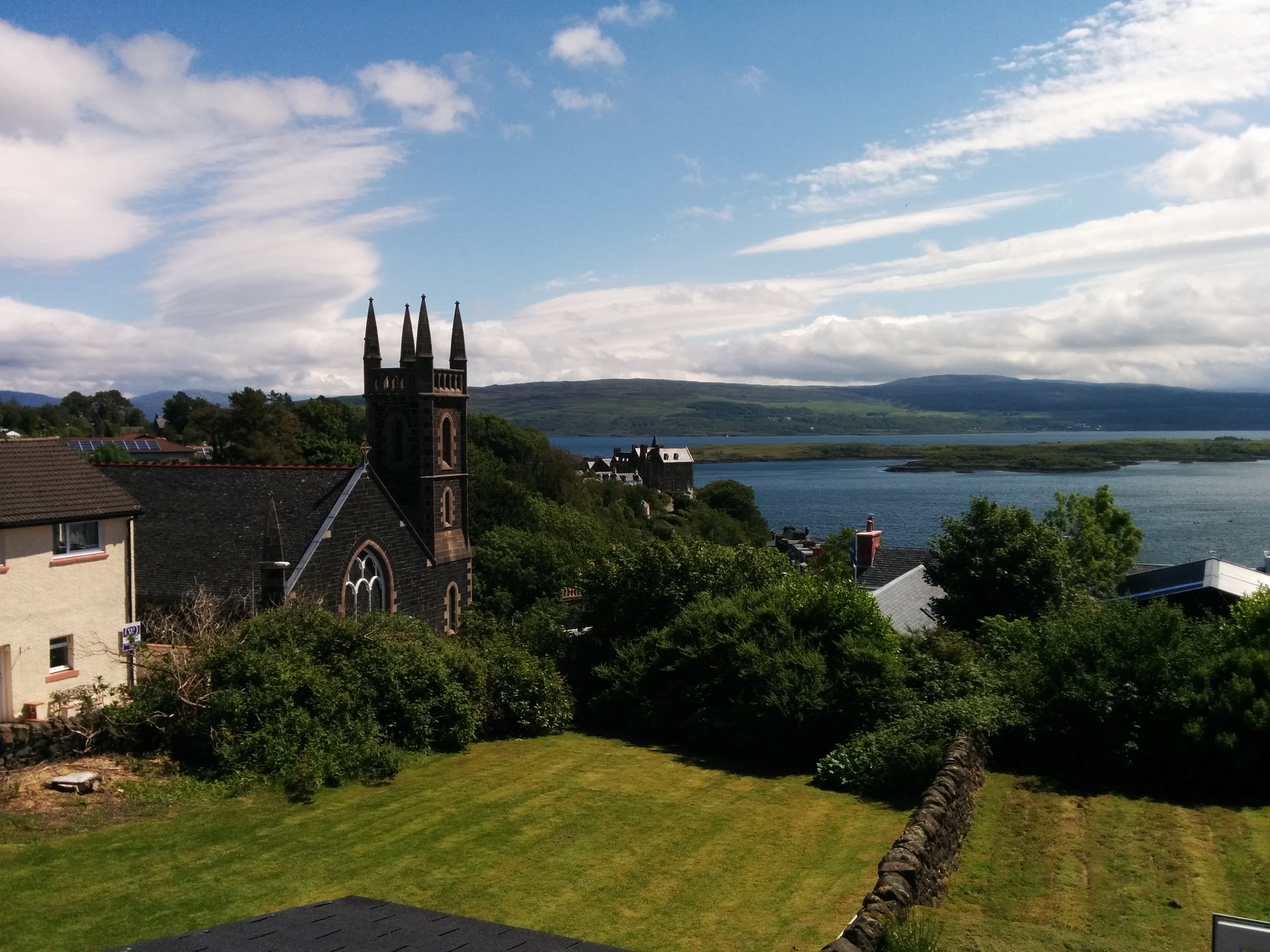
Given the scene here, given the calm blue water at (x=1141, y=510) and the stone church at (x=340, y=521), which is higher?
the stone church at (x=340, y=521)

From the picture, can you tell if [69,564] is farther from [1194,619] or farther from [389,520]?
[1194,619]

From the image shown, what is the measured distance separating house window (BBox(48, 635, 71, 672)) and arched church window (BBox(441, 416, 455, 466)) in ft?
64.4

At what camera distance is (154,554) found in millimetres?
30547

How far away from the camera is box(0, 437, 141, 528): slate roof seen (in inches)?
835

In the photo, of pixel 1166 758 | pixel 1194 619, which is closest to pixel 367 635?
pixel 1166 758

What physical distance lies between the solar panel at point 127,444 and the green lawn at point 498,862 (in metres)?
91.8

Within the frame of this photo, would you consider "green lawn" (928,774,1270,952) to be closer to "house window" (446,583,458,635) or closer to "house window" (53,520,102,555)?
"house window" (53,520,102,555)

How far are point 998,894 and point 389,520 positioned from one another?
2474 cm

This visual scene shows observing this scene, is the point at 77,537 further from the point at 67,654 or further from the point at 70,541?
the point at 67,654

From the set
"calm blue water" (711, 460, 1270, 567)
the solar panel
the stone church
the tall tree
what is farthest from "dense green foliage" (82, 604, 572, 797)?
the solar panel

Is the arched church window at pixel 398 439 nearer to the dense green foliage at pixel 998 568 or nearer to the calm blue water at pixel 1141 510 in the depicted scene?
the dense green foliage at pixel 998 568

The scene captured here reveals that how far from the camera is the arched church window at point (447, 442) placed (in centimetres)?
4081

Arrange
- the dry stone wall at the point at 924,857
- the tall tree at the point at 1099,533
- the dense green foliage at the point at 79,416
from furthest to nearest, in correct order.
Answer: the dense green foliage at the point at 79,416, the tall tree at the point at 1099,533, the dry stone wall at the point at 924,857

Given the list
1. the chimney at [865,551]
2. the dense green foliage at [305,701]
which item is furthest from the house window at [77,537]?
the chimney at [865,551]
